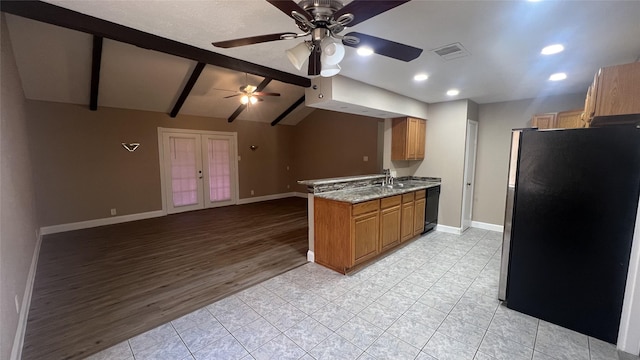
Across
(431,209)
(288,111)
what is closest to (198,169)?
(288,111)

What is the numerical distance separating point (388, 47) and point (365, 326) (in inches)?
88.6

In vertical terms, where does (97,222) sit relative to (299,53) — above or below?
below

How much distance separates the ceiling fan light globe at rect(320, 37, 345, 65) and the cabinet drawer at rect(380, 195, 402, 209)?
7.47 ft

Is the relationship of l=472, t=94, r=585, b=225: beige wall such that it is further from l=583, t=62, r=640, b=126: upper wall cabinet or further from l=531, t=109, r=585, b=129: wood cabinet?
l=583, t=62, r=640, b=126: upper wall cabinet

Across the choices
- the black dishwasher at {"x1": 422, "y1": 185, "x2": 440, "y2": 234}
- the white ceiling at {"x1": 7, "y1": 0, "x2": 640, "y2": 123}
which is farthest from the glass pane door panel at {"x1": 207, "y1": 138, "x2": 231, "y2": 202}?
the black dishwasher at {"x1": 422, "y1": 185, "x2": 440, "y2": 234}

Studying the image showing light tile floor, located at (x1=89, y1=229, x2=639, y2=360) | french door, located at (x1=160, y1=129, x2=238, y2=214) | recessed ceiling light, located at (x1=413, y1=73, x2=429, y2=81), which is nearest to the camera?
light tile floor, located at (x1=89, y1=229, x2=639, y2=360)

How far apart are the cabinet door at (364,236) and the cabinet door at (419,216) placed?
3.87 ft

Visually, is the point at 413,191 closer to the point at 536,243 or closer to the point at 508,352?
the point at 536,243

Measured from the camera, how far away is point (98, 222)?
524 cm

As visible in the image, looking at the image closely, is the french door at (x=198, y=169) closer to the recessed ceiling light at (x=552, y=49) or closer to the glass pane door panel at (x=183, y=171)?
the glass pane door panel at (x=183, y=171)

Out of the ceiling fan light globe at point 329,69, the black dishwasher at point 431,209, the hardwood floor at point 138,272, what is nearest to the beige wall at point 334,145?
the black dishwasher at point 431,209

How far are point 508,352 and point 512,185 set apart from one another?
145 cm

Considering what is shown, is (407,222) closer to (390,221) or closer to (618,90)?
(390,221)

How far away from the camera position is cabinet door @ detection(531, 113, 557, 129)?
4.01 m
